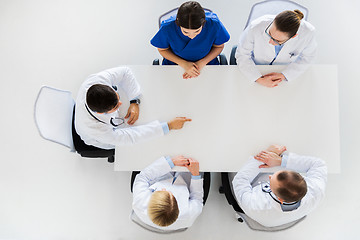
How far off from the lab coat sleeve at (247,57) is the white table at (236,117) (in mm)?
43

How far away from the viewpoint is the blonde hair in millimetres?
1277

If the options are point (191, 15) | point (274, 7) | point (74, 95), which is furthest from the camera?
point (74, 95)

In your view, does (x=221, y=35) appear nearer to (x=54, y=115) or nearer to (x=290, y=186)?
(x=290, y=186)

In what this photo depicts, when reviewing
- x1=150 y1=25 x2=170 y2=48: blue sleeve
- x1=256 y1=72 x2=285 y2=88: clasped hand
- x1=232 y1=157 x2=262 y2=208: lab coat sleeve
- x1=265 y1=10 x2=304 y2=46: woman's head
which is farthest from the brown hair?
x1=232 y1=157 x2=262 y2=208: lab coat sleeve

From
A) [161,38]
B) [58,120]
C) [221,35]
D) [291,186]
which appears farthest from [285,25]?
[58,120]

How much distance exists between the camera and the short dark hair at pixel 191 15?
126cm

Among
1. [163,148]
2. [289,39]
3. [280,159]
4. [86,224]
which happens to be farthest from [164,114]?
[86,224]

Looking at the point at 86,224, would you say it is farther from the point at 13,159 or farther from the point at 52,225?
the point at 13,159

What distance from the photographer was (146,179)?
1.56 m

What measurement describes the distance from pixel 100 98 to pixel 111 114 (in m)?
0.21

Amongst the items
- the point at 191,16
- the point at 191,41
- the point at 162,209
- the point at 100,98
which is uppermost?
the point at 191,16

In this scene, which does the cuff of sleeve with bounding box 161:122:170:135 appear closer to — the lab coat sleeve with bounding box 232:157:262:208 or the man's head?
the lab coat sleeve with bounding box 232:157:262:208

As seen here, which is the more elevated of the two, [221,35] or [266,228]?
[221,35]

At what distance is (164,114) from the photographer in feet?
5.10
